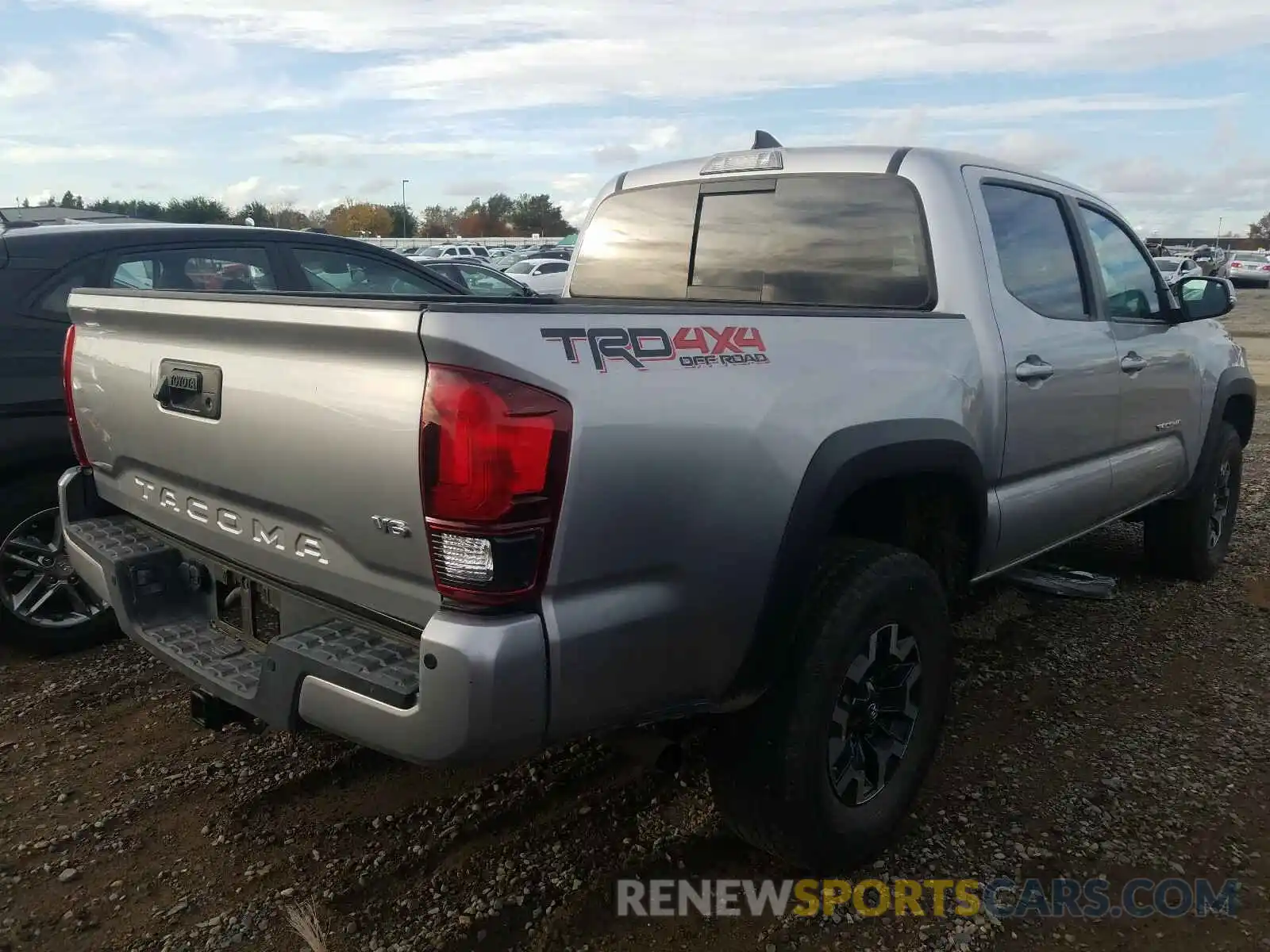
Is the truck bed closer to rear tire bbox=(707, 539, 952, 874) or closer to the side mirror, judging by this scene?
rear tire bbox=(707, 539, 952, 874)

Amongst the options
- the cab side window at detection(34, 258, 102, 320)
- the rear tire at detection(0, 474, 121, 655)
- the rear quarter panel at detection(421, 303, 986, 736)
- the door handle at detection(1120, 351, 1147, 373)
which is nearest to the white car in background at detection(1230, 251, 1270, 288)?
the door handle at detection(1120, 351, 1147, 373)

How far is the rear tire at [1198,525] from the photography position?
502 centimetres

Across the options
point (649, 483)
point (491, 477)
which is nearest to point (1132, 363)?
point (649, 483)

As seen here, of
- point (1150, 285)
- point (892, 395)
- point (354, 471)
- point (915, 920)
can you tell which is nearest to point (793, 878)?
point (915, 920)

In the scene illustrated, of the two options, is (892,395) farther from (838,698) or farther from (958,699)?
(958,699)

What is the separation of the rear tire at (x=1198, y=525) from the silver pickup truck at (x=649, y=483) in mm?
1611

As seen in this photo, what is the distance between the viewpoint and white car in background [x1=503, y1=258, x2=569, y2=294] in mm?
23683

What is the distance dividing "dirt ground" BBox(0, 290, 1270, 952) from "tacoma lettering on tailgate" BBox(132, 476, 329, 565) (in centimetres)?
98

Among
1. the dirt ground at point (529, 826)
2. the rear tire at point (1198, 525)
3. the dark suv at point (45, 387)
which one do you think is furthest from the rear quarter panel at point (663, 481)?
the rear tire at point (1198, 525)

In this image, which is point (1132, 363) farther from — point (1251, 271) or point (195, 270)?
point (1251, 271)

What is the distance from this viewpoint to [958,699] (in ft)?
12.6

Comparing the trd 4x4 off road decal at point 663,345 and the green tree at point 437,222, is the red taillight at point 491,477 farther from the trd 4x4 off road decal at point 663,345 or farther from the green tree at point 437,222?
the green tree at point 437,222

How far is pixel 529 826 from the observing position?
291 centimetres

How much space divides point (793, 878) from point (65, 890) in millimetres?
1933
